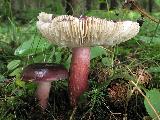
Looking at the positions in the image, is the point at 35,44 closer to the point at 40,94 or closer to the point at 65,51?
the point at 65,51

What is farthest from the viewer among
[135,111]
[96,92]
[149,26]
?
[149,26]

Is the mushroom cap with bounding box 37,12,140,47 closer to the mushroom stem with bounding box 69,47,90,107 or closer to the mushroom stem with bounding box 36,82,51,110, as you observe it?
the mushroom stem with bounding box 69,47,90,107

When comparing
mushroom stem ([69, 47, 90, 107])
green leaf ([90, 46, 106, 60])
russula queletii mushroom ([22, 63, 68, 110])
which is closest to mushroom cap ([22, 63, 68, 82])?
russula queletii mushroom ([22, 63, 68, 110])

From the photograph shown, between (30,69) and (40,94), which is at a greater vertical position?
(30,69)

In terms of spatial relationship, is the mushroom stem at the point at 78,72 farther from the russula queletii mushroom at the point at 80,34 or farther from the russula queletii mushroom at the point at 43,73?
the russula queletii mushroom at the point at 43,73

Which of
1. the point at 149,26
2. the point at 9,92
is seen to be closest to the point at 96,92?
the point at 9,92

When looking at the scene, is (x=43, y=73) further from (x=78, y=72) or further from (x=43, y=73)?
(x=78, y=72)
